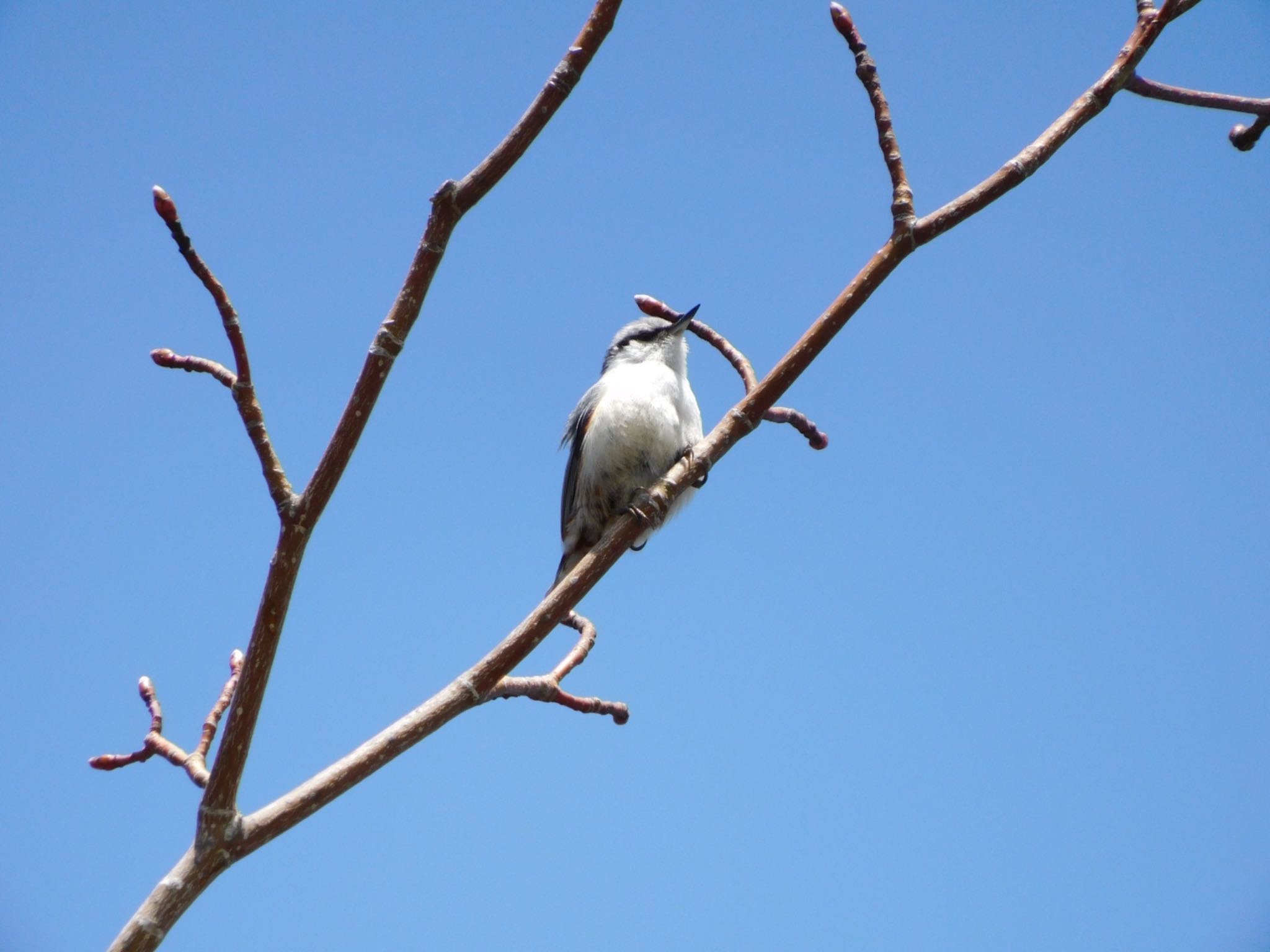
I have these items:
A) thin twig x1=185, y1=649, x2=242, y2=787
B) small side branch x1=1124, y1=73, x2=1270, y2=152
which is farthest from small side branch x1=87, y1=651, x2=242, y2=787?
Answer: small side branch x1=1124, y1=73, x2=1270, y2=152

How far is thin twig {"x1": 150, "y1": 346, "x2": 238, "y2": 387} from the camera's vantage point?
243 cm

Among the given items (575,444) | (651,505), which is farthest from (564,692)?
(575,444)

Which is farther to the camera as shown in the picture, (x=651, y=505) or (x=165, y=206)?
(x=651, y=505)

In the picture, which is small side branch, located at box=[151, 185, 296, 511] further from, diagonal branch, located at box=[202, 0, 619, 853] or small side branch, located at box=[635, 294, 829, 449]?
small side branch, located at box=[635, 294, 829, 449]

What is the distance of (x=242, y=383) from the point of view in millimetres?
2354

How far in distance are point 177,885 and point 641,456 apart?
10.3 feet

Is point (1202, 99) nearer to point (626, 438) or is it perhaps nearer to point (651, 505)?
point (651, 505)

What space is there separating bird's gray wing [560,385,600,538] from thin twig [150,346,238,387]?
2927 millimetres

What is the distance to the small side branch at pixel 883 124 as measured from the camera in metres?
2.76

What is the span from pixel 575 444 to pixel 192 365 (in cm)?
324

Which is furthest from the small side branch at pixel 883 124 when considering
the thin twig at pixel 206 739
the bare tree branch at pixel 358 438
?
the thin twig at pixel 206 739

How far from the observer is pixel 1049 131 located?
2.76 meters

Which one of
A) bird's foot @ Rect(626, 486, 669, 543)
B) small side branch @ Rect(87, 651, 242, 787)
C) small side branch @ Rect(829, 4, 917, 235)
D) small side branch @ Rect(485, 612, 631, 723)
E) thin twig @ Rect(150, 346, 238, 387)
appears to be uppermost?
small side branch @ Rect(829, 4, 917, 235)

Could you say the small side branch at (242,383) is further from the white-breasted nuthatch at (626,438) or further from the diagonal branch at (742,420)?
the white-breasted nuthatch at (626,438)
